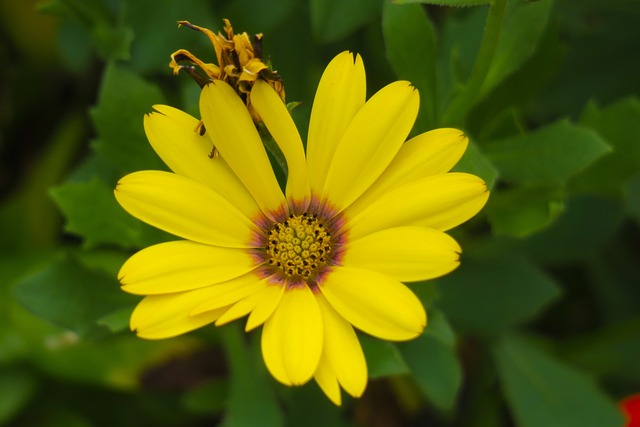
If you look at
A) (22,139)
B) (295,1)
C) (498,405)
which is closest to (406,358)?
(498,405)

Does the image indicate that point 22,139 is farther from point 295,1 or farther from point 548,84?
point 548,84

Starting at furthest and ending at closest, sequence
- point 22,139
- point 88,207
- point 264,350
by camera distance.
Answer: point 22,139, point 88,207, point 264,350

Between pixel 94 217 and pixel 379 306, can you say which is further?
pixel 94 217

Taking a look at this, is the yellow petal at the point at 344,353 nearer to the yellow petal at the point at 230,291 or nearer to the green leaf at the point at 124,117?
the yellow petal at the point at 230,291

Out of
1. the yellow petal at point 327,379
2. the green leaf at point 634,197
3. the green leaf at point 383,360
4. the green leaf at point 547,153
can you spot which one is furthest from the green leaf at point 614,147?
the yellow petal at point 327,379

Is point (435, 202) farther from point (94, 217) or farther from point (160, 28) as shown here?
point (160, 28)

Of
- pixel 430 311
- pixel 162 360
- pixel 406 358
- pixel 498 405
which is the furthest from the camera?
pixel 498 405

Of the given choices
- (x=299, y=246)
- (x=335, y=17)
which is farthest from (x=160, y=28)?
(x=299, y=246)
